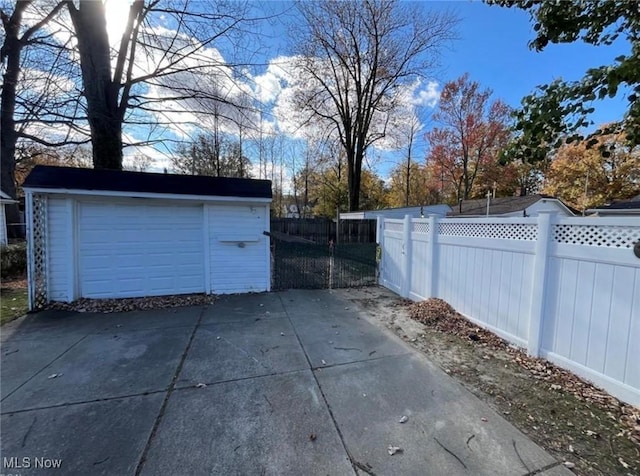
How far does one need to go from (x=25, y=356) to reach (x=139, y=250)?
8.45 ft

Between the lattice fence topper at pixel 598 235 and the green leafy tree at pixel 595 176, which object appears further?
the green leafy tree at pixel 595 176

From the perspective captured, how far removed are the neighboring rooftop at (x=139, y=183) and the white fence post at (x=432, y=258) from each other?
11.2 feet

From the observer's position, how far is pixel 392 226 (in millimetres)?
6738

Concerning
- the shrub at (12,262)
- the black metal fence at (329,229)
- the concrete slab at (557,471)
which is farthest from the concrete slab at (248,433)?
the black metal fence at (329,229)

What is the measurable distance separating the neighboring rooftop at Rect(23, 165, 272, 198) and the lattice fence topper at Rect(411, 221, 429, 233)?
316cm

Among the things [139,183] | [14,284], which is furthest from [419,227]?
[14,284]

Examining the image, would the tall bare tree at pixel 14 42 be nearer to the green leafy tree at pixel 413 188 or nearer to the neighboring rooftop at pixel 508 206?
the neighboring rooftop at pixel 508 206

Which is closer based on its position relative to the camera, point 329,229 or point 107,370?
point 107,370

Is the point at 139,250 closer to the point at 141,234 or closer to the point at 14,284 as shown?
the point at 141,234

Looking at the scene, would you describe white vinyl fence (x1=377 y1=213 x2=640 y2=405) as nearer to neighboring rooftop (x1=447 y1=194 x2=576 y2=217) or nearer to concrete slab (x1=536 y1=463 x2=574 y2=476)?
concrete slab (x1=536 y1=463 x2=574 y2=476)

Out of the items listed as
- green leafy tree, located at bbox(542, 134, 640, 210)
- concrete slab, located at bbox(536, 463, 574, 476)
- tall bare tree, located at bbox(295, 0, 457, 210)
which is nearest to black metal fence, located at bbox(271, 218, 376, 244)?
tall bare tree, located at bbox(295, 0, 457, 210)

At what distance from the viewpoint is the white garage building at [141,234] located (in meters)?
4.99

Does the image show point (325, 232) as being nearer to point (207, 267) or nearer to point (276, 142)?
point (207, 267)

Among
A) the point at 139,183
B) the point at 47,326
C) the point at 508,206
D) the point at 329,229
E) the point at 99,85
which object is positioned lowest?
the point at 47,326
